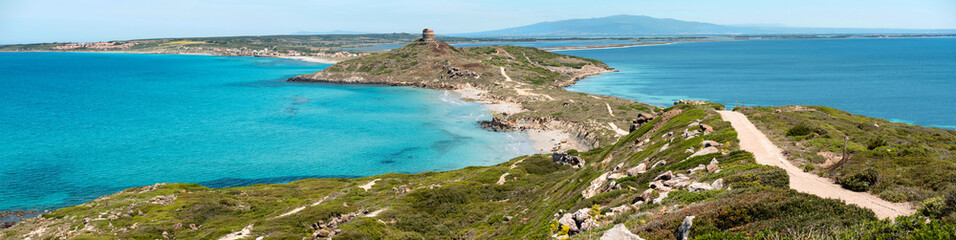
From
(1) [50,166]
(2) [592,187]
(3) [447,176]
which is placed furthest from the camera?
(1) [50,166]

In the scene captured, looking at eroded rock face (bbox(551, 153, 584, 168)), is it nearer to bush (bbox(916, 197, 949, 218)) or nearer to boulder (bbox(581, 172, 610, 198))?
boulder (bbox(581, 172, 610, 198))

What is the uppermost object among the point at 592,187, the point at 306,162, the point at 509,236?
the point at 592,187

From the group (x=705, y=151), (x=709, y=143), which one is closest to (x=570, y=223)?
(x=705, y=151)

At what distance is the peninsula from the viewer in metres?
17.9

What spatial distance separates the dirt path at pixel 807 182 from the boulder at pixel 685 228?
6915mm

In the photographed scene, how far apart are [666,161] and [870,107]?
105332 mm

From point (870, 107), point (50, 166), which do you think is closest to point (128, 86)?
point (50, 166)

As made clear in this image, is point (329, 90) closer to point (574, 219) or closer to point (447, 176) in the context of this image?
point (447, 176)

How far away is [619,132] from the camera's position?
8375cm

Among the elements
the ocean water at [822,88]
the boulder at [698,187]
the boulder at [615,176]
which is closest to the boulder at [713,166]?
the boulder at [698,187]

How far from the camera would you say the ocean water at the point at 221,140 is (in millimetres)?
65688

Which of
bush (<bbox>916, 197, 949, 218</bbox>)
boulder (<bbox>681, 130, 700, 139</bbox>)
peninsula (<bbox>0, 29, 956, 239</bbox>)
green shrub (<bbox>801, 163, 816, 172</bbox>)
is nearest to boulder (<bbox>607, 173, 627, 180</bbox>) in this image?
peninsula (<bbox>0, 29, 956, 239</bbox>)

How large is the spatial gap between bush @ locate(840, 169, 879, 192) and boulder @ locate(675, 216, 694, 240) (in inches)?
392

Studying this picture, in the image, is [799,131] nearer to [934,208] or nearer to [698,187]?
[698,187]
